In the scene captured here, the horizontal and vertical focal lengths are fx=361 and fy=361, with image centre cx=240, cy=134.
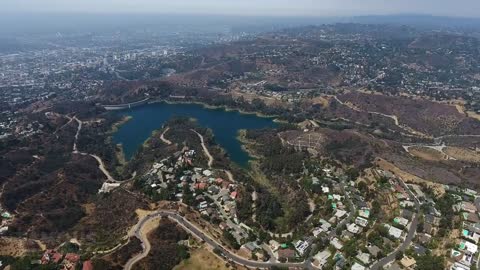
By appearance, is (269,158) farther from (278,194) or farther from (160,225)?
(160,225)

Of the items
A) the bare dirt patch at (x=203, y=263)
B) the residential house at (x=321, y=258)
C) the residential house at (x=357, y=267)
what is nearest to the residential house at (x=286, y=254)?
the residential house at (x=321, y=258)

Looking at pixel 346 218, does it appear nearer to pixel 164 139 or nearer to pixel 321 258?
pixel 321 258

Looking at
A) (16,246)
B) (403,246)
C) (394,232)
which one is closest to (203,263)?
(403,246)

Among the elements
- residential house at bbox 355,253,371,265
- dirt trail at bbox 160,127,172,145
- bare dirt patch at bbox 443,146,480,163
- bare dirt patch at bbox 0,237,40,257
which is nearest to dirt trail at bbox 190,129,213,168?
dirt trail at bbox 160,127,172,145

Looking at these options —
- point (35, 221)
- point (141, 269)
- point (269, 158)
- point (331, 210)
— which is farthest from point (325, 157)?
point (35, 221)

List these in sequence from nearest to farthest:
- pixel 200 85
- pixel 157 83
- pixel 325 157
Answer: pixel 325 157 < pixel 157 83 < pixel 200 85

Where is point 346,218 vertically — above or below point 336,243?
above

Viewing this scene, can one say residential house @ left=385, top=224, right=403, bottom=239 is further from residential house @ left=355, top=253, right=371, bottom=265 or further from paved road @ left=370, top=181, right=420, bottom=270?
residential house @ left=355, top=253, right=371, bottom=265

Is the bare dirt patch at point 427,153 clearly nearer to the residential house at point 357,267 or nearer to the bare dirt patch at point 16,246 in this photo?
the residential house at point 357,267

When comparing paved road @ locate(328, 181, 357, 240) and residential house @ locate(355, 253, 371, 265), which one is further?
paved road @ locate(328, 181, 357, 240)
